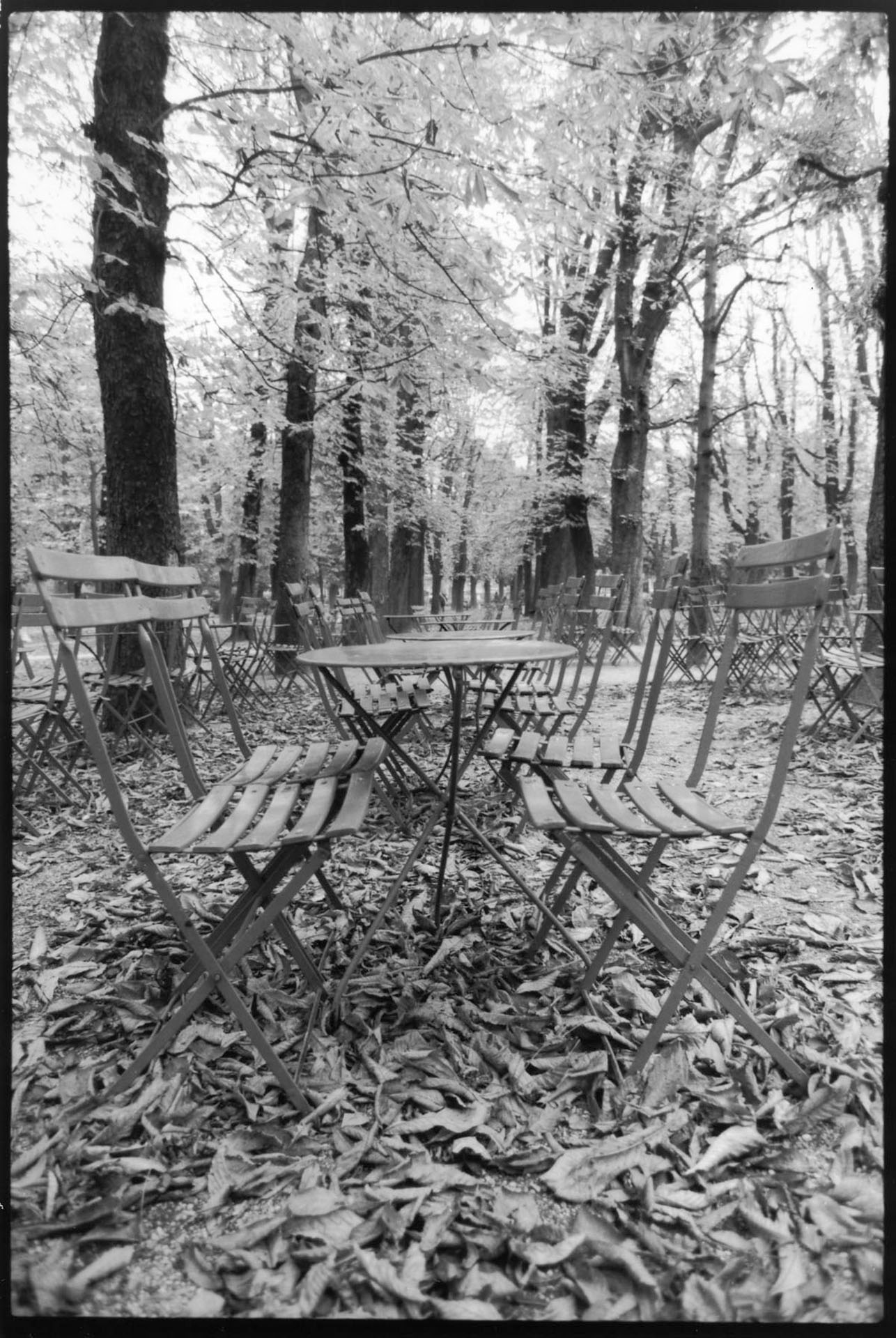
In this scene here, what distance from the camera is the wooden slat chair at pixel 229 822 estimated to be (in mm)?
1649

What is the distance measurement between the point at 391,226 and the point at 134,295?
1.86 metres

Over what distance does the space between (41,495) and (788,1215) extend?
20.1 m

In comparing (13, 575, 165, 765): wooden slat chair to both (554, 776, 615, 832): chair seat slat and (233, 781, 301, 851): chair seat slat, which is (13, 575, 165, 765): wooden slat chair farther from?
(554, 776, 615, 832): chair seat slat

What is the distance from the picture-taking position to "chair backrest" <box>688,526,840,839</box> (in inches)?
66.0

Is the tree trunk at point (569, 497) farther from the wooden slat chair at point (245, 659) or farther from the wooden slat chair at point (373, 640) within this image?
the wooden slat chair at point (373, 640)

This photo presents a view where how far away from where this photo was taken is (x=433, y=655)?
257 cm

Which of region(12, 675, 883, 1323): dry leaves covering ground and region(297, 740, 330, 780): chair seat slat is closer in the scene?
region(12, 675, 883, 1323): dry leaves covering ground

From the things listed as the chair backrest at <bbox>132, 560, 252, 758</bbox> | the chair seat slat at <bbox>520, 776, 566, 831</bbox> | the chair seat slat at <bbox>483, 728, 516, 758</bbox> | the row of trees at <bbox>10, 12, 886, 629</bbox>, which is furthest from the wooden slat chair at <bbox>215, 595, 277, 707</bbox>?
the chair seat slat at <bbox>520, 776, 566, 831</bbox>

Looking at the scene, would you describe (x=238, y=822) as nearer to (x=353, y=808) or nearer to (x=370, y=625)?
→ (x=353, y=808)

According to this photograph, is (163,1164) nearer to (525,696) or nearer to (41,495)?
(525,696)

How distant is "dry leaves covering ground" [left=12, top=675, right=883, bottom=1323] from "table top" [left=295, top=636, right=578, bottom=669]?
957mm

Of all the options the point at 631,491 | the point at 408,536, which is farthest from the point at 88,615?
the point at 408,536

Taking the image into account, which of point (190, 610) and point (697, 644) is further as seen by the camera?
point (697, 644)

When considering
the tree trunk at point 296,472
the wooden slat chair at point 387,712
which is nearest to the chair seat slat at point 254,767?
the wooden slat chair at point 387,712
